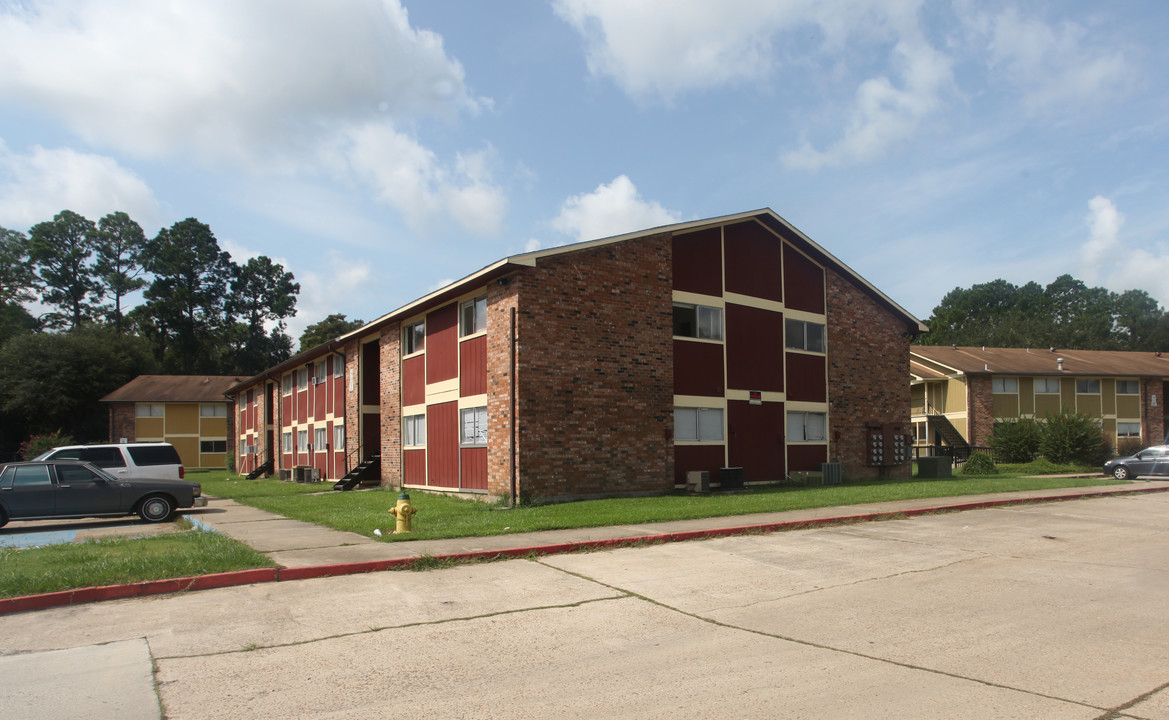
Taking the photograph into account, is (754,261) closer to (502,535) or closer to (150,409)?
(502,535)

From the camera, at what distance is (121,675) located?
6.03 m

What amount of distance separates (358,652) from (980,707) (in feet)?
15.4

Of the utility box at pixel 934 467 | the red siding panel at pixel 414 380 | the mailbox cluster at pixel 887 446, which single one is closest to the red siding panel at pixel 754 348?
the mailbox cluster at pixel 887 446

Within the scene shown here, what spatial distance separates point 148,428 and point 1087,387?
60.1 metres

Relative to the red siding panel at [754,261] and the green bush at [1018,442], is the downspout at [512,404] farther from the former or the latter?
the green bush at [1018,442]

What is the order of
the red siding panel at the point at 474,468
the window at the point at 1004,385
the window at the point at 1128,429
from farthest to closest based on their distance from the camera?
the window at the point at 1128,429
the window at the point at 1004,385
the red siding panel at the point at 474,468

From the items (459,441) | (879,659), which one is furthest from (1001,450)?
(879,659)

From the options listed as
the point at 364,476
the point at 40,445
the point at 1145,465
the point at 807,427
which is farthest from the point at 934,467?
the point at 40,445

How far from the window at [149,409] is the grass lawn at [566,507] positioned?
37211mm

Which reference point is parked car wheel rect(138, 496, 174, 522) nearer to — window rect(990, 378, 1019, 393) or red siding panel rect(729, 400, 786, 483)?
red siding panel rect(729, 400, 786, 483)

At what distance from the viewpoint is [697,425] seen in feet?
69.6

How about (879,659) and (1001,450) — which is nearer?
(879,659)

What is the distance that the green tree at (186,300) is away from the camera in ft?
279

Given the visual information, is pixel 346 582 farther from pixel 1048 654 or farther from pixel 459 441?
pixel 459 441
